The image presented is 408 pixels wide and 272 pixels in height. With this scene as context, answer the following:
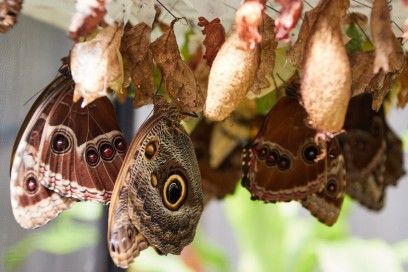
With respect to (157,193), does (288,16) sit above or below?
above

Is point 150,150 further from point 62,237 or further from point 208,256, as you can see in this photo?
point 208,256

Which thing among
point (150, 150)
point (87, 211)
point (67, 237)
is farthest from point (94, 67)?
point (87, 211)

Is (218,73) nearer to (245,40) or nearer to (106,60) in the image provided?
(245,40)

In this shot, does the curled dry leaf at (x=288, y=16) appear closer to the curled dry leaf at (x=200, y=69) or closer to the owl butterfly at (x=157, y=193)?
the owl butterfly at (x=157, y=193)

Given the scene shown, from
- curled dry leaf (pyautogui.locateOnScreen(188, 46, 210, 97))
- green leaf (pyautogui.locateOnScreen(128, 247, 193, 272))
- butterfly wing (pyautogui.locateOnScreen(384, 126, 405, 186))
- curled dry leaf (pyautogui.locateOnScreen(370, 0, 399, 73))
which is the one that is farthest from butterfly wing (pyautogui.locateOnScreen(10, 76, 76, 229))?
green leaf (pyautogui.locateOnScreen(128, 247, 193, 272))

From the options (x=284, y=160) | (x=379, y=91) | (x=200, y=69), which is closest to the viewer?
(x=379, y=91)

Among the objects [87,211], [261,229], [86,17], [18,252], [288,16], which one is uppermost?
[288,16]

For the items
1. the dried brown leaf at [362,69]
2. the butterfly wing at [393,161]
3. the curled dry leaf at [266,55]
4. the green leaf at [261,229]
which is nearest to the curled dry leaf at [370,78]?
the dried brown leaf at [362,69]
